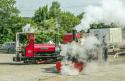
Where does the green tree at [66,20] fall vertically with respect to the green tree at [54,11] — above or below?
below

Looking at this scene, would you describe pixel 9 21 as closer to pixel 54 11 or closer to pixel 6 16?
pixel 6 16

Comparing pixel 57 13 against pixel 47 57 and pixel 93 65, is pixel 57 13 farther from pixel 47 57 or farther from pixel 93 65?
pixel 93 65

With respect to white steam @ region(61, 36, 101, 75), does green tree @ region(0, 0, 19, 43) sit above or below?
above

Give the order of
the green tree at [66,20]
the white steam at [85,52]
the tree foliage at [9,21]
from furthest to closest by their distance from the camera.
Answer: the tree foliage at [9,21]
the green tree at [66,20]
the white steam at [85,52]

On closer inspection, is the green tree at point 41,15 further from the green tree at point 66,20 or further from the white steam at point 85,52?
the white steam at point 85,52

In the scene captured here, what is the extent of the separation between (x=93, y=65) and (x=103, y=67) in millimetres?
1454

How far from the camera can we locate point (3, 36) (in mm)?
73000

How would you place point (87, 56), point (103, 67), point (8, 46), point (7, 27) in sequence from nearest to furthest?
1. point (87, 56)
2. point (103, 67)
3. point (8, 46)
4. point (7, 27)

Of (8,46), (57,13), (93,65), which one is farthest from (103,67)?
(57,13)

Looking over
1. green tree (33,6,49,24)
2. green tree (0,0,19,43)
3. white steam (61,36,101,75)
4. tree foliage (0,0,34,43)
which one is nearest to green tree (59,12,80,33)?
green tree (33,6,49,24)

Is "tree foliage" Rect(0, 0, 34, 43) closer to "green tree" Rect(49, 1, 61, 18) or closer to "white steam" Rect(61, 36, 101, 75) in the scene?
"green tree" Rect(49, 1, 61, 18)

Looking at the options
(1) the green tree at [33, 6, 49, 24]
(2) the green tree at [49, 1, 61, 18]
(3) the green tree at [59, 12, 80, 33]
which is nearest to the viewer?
(3) the green tree at [59, 12, 80, 33]

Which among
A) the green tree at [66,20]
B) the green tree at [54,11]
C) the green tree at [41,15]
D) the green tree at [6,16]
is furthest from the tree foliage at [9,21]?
the green tree at [54,11]

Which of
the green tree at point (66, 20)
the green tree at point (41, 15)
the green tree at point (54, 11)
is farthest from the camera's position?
the green tree at point (54, 11)
